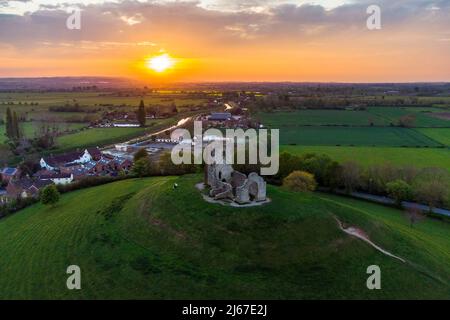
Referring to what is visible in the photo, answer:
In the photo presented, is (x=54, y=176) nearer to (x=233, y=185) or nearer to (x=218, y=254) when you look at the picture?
(x=233, y=185)

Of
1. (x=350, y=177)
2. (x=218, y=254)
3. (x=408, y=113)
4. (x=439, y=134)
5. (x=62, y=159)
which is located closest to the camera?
(x=218, y=254)

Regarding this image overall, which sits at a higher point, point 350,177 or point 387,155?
point 387,155

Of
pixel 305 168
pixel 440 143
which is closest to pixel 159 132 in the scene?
pixel 305 168

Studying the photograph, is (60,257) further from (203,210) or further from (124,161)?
(124,161)

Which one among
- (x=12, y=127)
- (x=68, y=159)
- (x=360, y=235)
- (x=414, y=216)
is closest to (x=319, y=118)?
(x=68, y=159)

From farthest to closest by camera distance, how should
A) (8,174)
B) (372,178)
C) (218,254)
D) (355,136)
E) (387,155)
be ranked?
(355,136) → (387,155) → (8,174) → (372,178) → (218,254)
